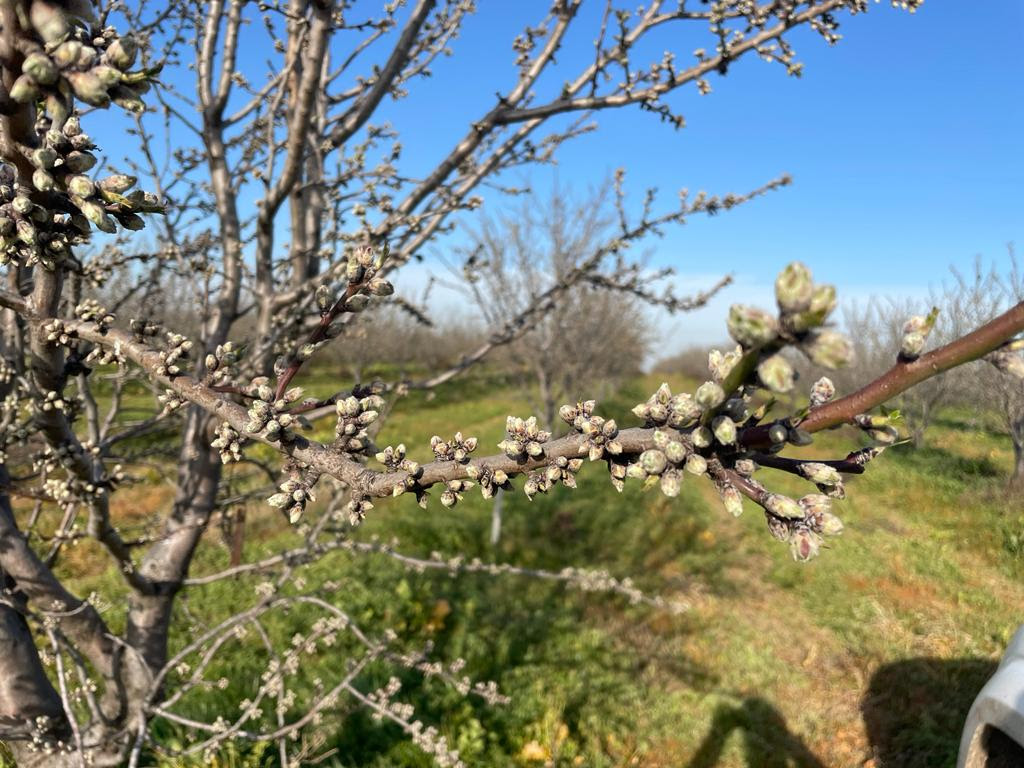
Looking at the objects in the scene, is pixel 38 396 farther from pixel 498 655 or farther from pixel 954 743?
pixel 954 743

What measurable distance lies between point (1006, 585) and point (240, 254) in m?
10.3

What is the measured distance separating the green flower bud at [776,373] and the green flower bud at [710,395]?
0.21ft

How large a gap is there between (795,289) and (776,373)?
0.29 feet

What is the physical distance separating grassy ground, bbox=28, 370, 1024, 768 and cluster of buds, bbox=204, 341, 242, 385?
10.5ft

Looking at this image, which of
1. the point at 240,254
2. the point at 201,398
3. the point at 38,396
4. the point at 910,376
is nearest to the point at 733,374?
the point at 910,376

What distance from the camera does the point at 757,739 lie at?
5148 mm

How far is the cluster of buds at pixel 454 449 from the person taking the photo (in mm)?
944

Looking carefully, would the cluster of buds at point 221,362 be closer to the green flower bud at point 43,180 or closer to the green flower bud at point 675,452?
the green flower bud at point 43,180

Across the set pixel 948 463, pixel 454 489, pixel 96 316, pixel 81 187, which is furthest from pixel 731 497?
pixel 948 463

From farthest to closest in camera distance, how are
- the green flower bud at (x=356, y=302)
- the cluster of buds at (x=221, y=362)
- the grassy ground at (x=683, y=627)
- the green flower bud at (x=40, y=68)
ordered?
the grassy ground at (x=683, y=627), the cluster of buds at (x=221, y=362), the green flower bud at (x=356, y=302), the green flower bud at (x=40, y=68)

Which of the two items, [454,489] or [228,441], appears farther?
[228,441]

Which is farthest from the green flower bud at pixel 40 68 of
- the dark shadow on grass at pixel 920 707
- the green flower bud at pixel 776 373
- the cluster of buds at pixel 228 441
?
the dark shadow on grass at pixel 920 707

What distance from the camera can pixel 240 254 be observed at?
2.94m

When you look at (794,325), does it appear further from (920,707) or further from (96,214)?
(920,707)
